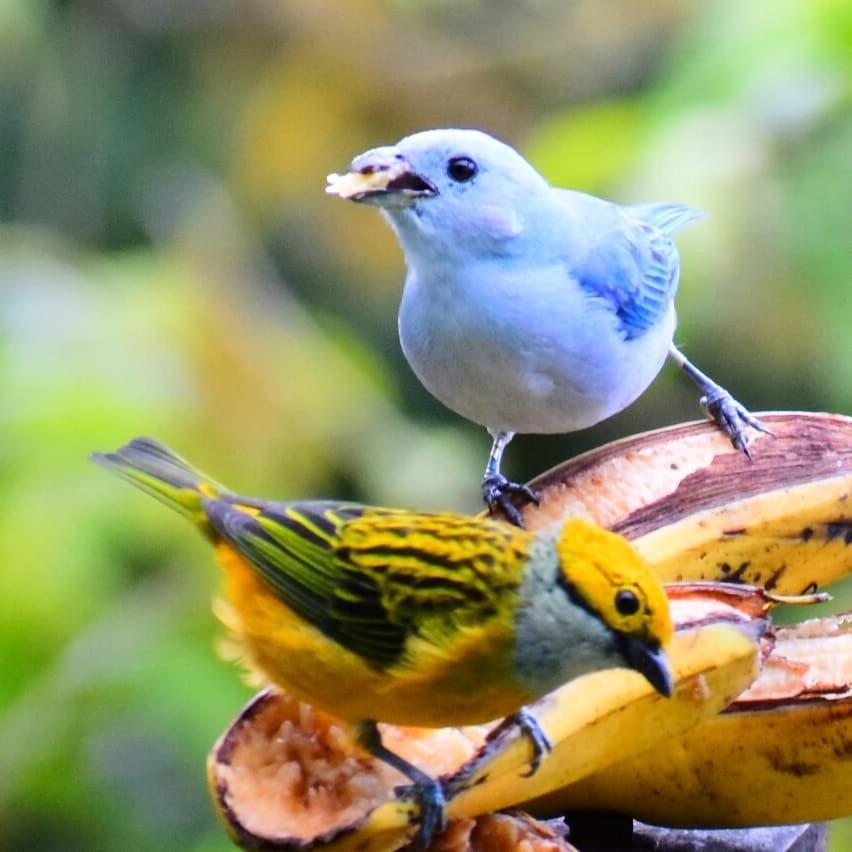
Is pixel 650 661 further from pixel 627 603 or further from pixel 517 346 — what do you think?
pixel 517 346

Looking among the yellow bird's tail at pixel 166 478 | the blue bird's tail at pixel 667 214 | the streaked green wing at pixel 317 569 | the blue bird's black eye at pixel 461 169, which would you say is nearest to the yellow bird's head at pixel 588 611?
the streaked green wing at pixel 317 569

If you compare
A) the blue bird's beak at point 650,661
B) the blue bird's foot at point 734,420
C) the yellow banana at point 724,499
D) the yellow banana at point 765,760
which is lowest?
the yellow banana at point 765,760

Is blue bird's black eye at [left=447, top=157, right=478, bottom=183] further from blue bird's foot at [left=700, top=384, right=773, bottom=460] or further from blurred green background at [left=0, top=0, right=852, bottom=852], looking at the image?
blurred green background at [left=0, top=0, right=852, bottom=852]

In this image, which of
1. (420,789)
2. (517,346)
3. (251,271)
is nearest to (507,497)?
(517,346)

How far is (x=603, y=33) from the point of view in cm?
474

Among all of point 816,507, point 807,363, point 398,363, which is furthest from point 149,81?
point 816,507

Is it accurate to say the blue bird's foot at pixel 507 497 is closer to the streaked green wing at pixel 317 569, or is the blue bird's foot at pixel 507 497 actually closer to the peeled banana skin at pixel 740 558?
the peeled banana skin at pixel 740 558

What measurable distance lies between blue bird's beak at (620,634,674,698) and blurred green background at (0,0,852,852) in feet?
4.48

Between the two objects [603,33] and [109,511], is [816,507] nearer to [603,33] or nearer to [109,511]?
Result: [109,511]

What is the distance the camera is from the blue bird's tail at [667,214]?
2.89m

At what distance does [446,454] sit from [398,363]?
1274 mm

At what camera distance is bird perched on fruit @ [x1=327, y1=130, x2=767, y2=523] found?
2.26 meters

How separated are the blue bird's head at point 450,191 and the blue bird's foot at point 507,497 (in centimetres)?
34

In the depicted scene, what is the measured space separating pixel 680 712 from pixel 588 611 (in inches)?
8.5
